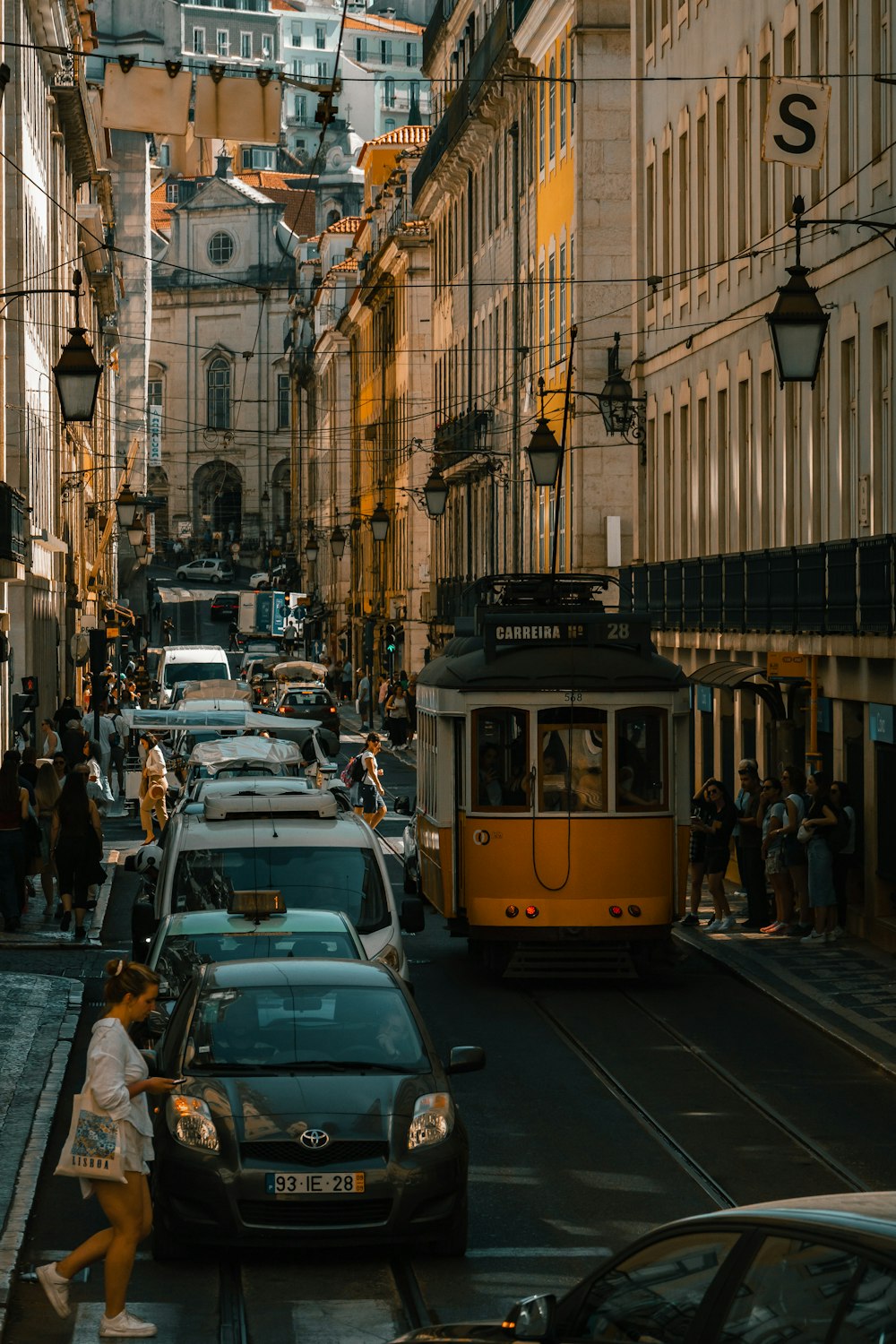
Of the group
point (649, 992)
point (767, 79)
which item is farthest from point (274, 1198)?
point (767, 79)

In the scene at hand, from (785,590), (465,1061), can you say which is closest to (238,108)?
(465,1061)

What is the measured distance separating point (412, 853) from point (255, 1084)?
54.0 ft

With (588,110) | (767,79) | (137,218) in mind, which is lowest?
(767,79)

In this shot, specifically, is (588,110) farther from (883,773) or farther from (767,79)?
(883,773)

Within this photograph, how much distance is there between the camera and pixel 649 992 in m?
20.7

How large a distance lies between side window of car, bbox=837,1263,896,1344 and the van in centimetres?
1192

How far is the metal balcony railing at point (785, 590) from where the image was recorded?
76.9ft

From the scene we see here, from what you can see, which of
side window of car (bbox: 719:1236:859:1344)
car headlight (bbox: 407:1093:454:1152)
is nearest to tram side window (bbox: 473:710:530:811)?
car headlight (bbox: 407:1093:454:1152)

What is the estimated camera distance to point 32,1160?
13.0 metres

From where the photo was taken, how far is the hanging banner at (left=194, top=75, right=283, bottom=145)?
18.8 metres

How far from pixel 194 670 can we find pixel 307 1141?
51.5 m

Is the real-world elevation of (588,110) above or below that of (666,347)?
above

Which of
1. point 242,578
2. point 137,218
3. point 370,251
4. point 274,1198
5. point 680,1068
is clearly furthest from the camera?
point 242,578

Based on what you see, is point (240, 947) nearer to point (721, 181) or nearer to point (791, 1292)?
point (791, 1292)
